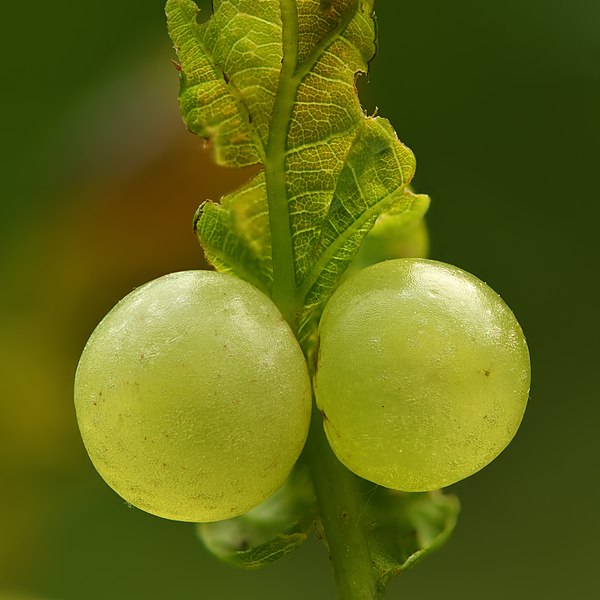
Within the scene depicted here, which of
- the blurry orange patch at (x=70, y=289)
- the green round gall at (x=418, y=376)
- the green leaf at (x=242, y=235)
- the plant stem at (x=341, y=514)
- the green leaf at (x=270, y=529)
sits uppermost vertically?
the green leaf at (x=242, y=235)

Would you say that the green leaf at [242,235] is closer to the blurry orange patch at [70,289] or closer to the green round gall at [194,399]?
the green round gall at [194,399]

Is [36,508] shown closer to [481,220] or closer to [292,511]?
[481,220]

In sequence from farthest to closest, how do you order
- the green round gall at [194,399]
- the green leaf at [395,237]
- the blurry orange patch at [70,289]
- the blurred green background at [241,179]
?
the blurry orange patch at [70,289] < the blurred green background at [241,179] < the green leaf at [395,237] < the green round gall at [194,399]

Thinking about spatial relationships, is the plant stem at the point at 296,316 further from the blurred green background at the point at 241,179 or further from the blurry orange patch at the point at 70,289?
the blurry orange patch at the point at 70,289

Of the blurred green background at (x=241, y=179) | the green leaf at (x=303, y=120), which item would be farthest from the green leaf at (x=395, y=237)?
the blurred green background at (x=241, y=179)

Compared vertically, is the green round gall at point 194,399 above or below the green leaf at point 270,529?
above

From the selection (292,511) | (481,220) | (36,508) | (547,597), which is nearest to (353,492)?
(292,511)

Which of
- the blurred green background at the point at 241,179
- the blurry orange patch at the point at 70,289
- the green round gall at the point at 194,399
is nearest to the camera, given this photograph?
the green round gall at the point at 194,399

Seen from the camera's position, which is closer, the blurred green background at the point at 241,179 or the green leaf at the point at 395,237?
the green leaf at the point at 395,237
